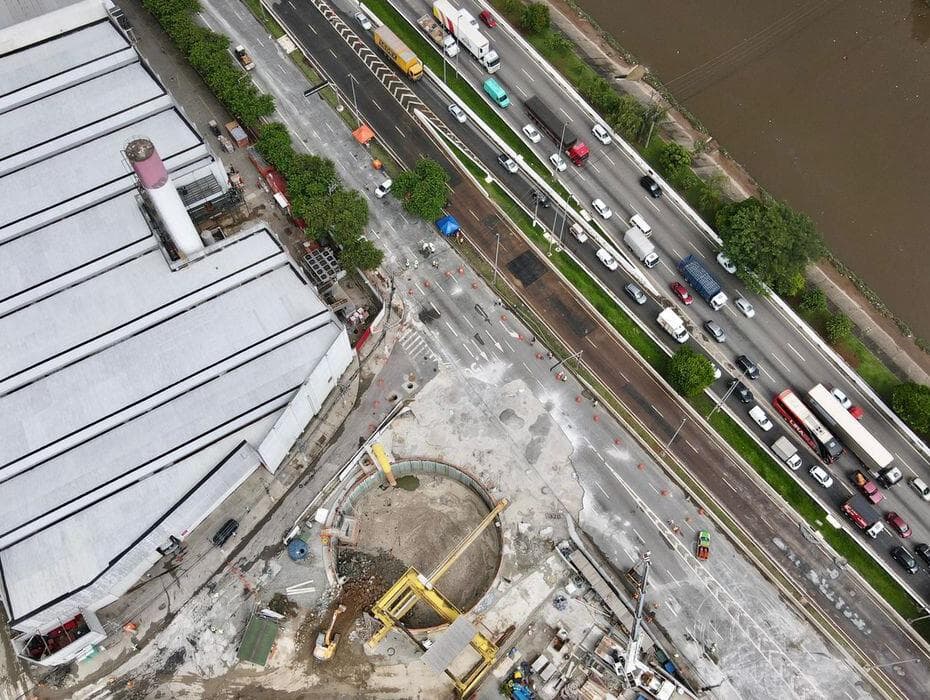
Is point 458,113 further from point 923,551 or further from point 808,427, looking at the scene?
point 923,551

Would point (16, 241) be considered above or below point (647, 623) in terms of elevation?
above

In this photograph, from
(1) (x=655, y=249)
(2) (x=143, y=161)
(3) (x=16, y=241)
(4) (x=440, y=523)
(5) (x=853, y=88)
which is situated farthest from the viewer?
(5) (x=853, y=88)

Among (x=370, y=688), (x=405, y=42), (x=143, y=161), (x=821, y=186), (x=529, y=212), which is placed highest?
(x=405, y=42)

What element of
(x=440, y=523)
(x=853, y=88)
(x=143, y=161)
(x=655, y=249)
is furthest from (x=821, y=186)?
(x=143, y=161)

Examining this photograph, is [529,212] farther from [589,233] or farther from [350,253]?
[350,253]

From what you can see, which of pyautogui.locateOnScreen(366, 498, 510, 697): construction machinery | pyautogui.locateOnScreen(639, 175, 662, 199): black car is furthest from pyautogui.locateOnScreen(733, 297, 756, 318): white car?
pyautogui.locateOnScreen(366, 498, 510, 697): construction machinery
